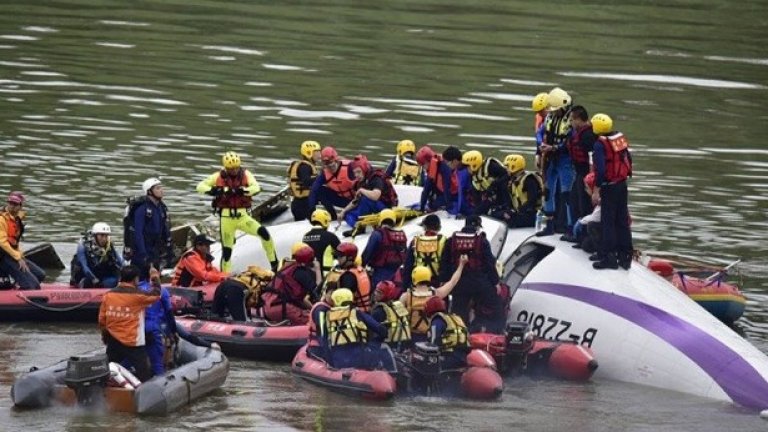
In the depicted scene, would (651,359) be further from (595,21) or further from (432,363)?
(595,21)

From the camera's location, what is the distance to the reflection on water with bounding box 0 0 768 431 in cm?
2336

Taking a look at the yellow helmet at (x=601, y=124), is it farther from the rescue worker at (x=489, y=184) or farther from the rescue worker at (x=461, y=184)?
the rescue worker at (x=461, y=184)

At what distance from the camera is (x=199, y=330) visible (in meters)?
25.6

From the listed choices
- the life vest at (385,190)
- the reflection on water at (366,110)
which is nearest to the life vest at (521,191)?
the life vest at (385,190)

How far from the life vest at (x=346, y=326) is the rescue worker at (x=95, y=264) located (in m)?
5.26

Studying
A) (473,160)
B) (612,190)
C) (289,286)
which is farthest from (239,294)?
(612,190)

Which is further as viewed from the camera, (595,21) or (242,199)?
(595,21)

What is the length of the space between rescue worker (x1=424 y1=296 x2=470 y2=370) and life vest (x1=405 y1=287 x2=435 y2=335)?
0.51 meters

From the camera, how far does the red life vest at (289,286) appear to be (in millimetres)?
25562

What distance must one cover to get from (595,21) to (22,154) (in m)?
26.0

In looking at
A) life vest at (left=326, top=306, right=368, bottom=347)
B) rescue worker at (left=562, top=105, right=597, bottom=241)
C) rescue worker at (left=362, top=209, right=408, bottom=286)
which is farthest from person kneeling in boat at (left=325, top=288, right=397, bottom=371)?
rescue worker at (left=562, top=105, right=597, bottom=241)

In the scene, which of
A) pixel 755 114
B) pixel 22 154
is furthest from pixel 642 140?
pixel 22 154

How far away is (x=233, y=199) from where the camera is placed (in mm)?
28438

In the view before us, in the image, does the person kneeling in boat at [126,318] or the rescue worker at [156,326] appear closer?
the person kneeling in boat at [126,318]
